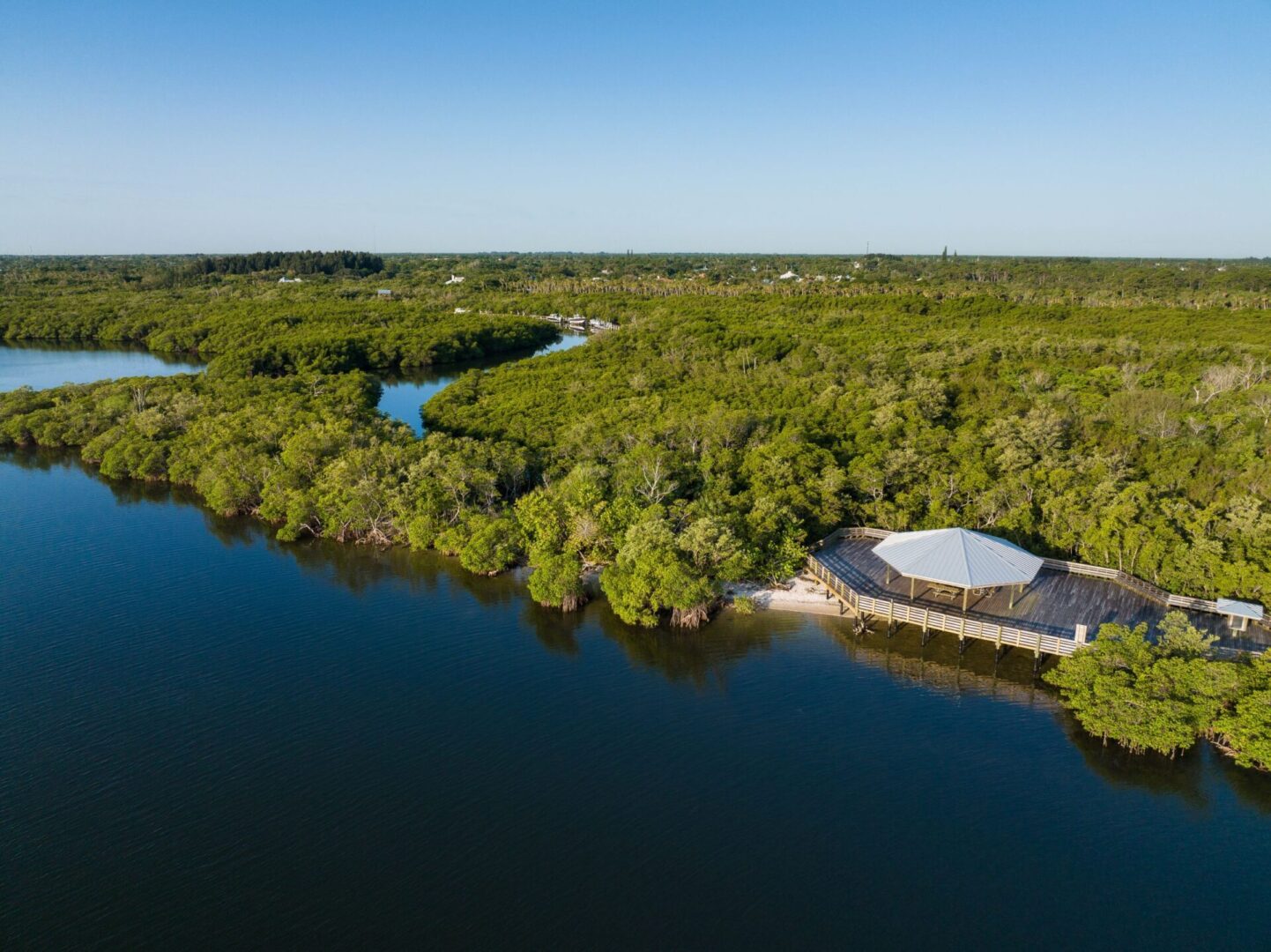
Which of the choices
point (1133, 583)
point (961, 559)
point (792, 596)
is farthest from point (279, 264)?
point (1133, 583)

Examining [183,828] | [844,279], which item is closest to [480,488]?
[183,828]

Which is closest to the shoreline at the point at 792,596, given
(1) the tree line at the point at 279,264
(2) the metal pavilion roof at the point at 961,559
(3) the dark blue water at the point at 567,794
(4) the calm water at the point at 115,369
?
(3) the dark blue water at the point at 567,794

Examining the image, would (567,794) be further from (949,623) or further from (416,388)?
(416,388)

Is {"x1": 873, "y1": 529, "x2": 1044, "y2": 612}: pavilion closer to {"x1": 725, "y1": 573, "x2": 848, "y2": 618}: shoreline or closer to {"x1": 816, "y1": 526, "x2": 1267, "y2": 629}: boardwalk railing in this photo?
{"x1": 816, "y1": 526, "x2": 1267, "y2": 629}: boardwalk railing

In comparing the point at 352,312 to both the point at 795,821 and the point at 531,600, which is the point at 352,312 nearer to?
the point at 531,600

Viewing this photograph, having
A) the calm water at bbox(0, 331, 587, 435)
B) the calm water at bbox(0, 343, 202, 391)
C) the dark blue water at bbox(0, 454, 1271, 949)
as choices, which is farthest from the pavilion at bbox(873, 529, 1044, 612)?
the calm water at bbox(0, 343, 202, 391)

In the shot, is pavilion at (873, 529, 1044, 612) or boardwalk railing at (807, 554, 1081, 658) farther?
pavilion at (873, 529, 1044, 612)
